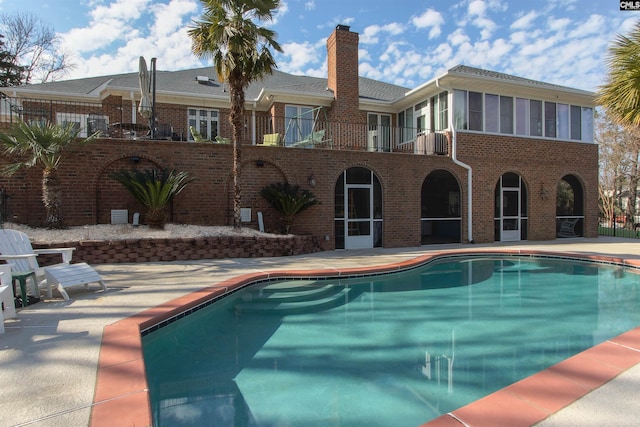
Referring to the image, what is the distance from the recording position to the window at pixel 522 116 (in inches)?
586

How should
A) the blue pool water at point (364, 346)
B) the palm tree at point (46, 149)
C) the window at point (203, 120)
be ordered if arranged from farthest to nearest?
the window at point (203, 120)
the palm tree at point (46, 149)
the blue pool water at point (364, 346)

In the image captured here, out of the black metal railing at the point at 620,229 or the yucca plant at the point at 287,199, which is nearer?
the yucca plant at the point at 287,199

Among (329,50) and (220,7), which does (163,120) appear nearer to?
(220,7)

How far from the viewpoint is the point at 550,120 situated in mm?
15500

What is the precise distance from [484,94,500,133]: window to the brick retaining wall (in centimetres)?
873

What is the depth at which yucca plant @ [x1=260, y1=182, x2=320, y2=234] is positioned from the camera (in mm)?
11023

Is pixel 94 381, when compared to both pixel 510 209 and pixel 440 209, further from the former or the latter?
pixel 510 209

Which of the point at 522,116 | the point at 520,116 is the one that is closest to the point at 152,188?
the point at 520,116

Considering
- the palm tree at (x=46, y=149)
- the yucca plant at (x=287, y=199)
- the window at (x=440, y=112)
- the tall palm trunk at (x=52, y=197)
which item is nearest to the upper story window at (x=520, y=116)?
the window at (x=440, y=112)

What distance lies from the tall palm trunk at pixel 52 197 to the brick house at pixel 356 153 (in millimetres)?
707

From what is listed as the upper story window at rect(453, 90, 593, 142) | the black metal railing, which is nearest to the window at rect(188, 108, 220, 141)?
the upper story window at rect(453, 90, 593, 142)

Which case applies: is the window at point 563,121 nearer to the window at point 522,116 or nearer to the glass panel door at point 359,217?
the window at point 522,116

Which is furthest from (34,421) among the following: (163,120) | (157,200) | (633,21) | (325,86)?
(325,86)

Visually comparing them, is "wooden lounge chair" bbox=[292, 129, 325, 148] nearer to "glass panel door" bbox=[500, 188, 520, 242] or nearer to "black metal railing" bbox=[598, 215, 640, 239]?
"glass panel door" bbox=[500, 188, 520, 242]
